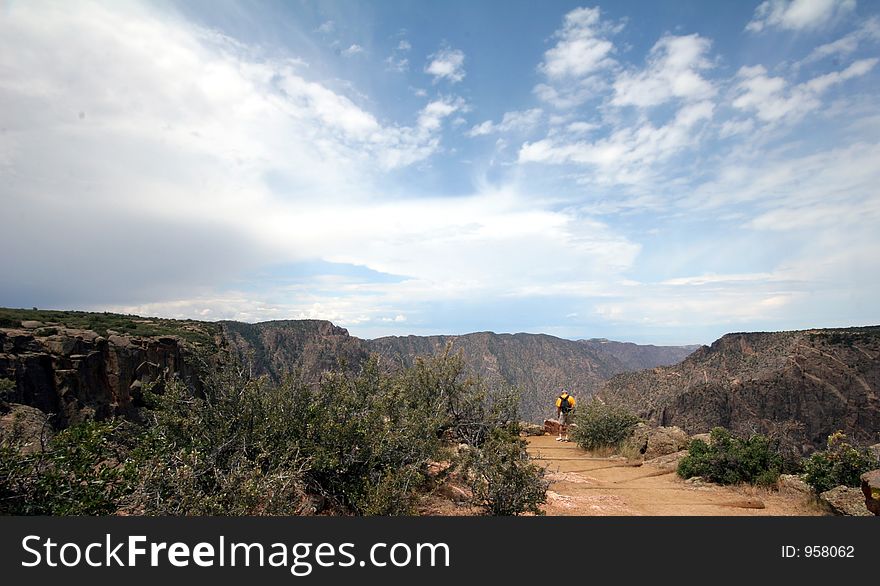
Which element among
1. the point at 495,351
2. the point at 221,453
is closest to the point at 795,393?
the point at 221,453

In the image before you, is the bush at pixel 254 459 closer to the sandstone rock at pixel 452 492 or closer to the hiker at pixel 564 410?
the sandstone rock at pixel 452 492

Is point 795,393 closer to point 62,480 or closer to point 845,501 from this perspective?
point 845,501

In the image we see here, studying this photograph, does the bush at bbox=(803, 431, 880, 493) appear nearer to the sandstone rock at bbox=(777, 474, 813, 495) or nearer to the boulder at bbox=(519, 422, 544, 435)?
the sandstone rock at bbox=(777, 474, 813, 495)

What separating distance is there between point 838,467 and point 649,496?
3.59 m

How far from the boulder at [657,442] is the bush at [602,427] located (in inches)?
14.9

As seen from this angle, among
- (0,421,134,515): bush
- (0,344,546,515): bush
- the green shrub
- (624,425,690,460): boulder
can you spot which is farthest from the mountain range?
(624,425,690,460): boulder

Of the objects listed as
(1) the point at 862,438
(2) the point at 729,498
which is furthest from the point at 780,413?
(2) the point at 729,498

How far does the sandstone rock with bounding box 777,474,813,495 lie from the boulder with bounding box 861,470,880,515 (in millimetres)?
1737

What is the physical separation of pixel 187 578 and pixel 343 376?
3.91 metres

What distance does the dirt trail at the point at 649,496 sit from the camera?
859cm

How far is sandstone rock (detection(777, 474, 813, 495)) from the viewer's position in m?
9.33

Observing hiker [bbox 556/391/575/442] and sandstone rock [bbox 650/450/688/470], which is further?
hiker [bbox 556/391/575/442]

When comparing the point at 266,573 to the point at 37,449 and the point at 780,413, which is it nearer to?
the point at 37,449

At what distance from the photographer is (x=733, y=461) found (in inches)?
434
